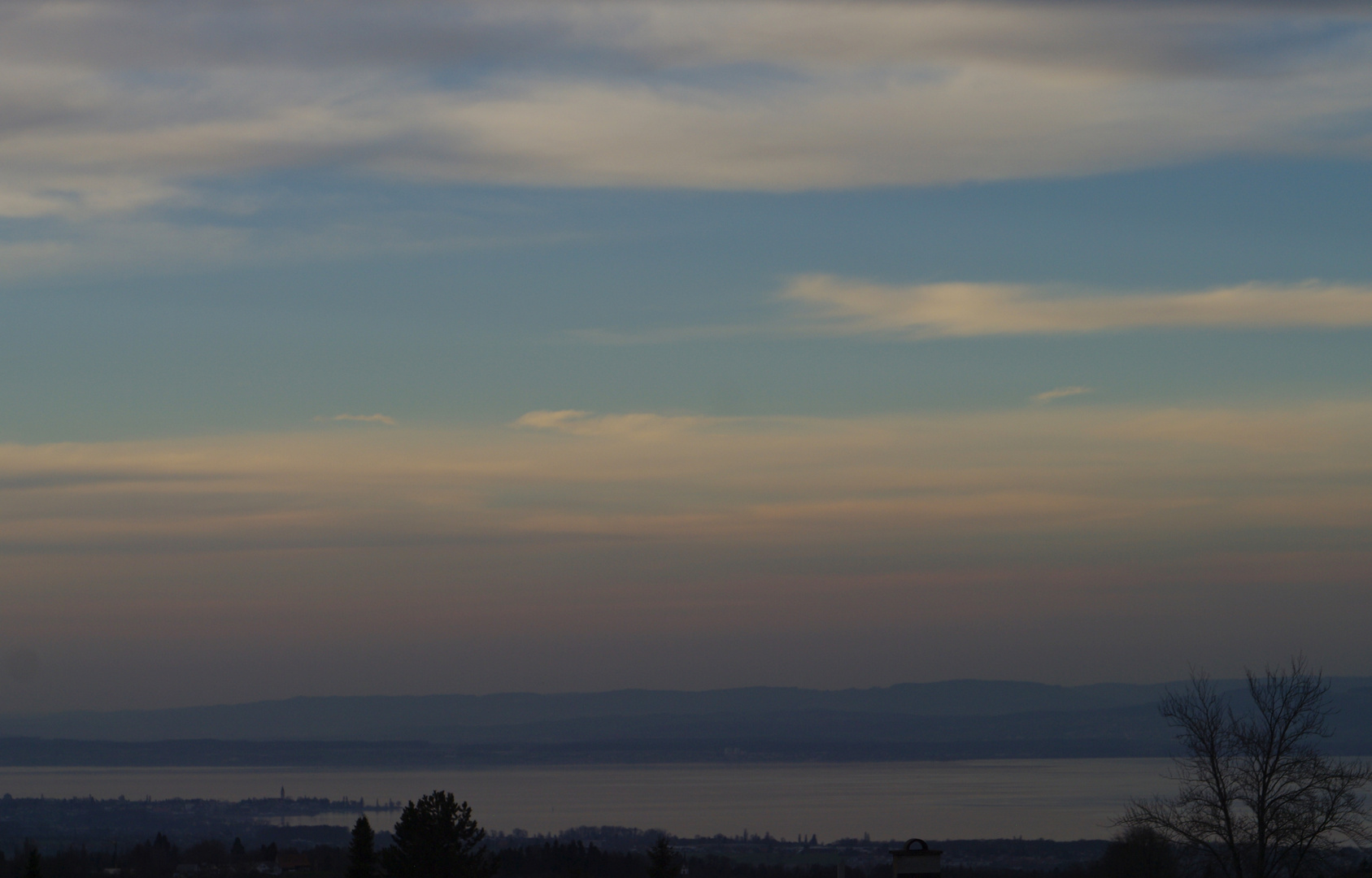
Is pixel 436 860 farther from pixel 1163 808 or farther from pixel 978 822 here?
pixel 978 822

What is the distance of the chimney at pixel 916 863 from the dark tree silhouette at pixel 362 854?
2241 centimetres

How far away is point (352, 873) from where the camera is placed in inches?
1719

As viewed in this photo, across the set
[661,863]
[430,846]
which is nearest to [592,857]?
[430,846]

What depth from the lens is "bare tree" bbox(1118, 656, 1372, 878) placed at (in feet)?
93.9

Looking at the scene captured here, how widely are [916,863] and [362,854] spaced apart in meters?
24.6

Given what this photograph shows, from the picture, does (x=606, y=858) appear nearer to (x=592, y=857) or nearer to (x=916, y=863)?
(x=592, y=857)

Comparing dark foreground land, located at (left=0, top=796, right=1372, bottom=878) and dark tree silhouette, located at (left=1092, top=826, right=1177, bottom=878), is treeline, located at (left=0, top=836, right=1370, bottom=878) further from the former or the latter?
dark tree silhouette, located at (left=1092, top=826, right=1177, bottom=878)

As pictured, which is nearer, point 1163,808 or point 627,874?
point 1163,808

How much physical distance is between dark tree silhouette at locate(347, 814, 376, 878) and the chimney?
22406 millimetres

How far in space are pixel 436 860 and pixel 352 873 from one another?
467 centimetres

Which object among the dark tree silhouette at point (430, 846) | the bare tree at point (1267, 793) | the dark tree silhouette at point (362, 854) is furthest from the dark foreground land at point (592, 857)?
the bare tree at point (1267, 793)

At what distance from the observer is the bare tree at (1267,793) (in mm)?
28625

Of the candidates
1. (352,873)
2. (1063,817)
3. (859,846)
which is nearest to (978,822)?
(1063,817)

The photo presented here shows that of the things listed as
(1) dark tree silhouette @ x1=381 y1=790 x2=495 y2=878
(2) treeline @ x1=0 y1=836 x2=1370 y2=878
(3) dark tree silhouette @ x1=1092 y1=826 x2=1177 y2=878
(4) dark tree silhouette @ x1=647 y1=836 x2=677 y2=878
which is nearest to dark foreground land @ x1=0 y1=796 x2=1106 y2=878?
(2) treeline @ x1=0 y1=836 x2=1370 y2=878
